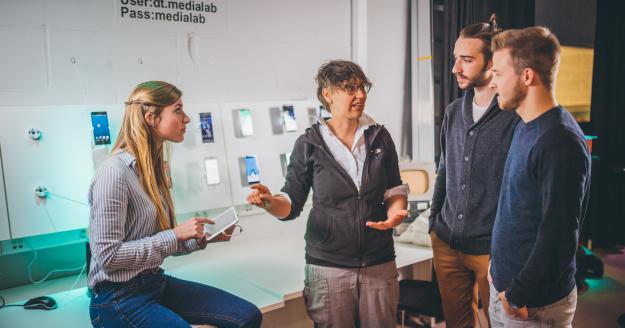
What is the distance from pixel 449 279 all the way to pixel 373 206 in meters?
0.58

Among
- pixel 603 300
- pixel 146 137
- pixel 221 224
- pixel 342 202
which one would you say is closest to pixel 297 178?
pixel 342 202

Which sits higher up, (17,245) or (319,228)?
(319,228)

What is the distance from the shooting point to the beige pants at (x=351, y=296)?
1782 mm

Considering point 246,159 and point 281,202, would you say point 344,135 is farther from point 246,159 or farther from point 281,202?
point 246,159

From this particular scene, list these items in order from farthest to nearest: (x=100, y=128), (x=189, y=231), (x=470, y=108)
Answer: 1. (x=100, y=128)
2. (x=470, y=108)
3. (x=189, y=231)

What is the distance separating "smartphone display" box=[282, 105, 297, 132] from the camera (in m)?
2.92

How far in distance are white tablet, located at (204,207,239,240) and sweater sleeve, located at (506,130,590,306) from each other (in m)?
1.03

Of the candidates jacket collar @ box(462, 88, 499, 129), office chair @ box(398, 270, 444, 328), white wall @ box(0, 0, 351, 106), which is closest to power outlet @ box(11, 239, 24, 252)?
white wall @ box(0, 0, 351, 106)

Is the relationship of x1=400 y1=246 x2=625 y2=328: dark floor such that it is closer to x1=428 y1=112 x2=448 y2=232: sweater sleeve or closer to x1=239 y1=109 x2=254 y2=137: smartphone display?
x1=428 y1=112 x2=448 y2=232: sweater sleeve

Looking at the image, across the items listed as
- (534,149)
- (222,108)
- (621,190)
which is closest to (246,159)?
(222,108)

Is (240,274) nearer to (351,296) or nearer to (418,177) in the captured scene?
(351,296)

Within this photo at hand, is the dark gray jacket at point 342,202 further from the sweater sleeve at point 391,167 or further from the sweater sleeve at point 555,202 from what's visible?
the sweater sleeve at point 555,202

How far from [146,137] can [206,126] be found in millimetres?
790

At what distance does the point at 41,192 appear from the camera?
2133mm
